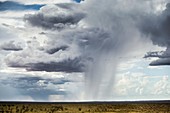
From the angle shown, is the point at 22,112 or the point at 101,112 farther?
the point at 101,112

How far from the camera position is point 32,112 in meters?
87.5

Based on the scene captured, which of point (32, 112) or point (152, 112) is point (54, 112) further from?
point (152, 112)

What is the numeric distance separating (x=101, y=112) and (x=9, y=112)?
21621 mm

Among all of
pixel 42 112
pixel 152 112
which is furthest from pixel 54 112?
pixel 152 112

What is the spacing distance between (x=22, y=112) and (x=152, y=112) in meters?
29.5

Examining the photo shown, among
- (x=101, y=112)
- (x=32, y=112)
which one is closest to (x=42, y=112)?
(x=32, y=112)

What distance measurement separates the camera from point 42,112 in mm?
87688

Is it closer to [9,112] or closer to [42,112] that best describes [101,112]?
[42,112]

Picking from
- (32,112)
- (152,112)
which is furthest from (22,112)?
(152,112)

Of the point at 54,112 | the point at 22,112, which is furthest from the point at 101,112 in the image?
the point at 22,112

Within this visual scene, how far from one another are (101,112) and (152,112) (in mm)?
11726

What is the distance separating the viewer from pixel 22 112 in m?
85.4

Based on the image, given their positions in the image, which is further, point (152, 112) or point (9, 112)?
point (152, 112)

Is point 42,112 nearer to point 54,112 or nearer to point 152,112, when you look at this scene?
point 54,112
